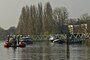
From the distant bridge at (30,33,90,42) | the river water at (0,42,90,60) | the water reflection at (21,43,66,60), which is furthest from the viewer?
the distant bridge at (30,33,90,42)

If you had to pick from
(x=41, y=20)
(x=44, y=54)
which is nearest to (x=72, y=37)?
(x=41, y=20)

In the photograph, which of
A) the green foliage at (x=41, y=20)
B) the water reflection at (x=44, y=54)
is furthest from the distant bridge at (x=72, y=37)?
the water reflection at (x=44, y=54)

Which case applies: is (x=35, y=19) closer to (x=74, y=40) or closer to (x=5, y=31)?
(x=74, y=40)

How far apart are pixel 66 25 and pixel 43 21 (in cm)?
889

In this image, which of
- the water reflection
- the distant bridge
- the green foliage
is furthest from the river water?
the green foliage

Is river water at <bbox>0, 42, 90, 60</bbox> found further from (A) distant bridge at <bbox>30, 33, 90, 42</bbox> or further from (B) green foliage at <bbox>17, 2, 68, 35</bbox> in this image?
(B) green foliage at <bbox>17, 2, 68, 35</bbox>

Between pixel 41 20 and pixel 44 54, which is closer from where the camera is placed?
pixel 44 54

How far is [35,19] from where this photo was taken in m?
119

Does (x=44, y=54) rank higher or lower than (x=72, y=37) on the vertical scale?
lower

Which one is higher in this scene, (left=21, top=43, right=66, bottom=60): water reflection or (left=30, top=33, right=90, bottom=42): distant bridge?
(left=30, top=33, right=90, bottom=42): distant bridge

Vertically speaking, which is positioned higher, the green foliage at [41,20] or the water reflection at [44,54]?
the green foliage at [41,20]

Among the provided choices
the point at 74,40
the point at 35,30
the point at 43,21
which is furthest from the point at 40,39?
the point at 74,40

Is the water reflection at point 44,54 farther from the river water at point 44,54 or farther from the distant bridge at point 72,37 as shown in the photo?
the distant bridge at point 72,37

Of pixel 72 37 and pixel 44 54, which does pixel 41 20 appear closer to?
pixel 72 37
